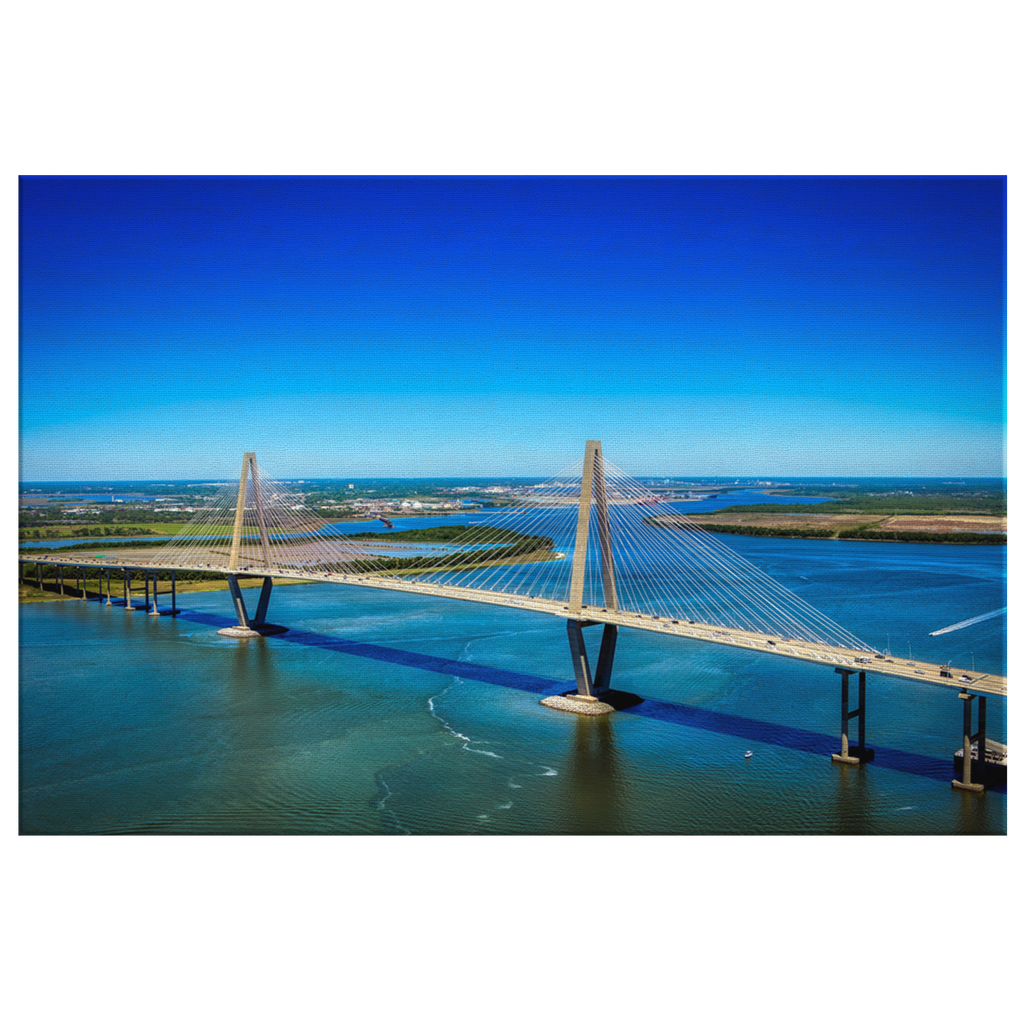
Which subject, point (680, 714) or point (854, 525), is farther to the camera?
point (854, 525)

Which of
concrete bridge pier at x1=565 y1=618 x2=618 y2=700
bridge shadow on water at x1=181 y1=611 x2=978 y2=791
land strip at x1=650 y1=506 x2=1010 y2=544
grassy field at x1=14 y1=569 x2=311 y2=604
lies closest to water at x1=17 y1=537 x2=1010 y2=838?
bridge shadow on water at x1=181 y1=611 x2=978 y2=791

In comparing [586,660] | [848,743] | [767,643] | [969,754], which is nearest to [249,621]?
[586,660]

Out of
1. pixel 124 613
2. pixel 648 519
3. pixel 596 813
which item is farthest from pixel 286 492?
pixel 596 813

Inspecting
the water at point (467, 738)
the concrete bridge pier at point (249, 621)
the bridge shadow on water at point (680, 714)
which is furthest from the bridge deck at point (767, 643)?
the concrete bridge pier at point (249, 621)

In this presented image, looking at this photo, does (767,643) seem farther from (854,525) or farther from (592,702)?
(854,525)

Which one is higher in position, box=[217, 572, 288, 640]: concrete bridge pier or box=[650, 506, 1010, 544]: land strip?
box=[650, 506, 1010, 544]: land strip

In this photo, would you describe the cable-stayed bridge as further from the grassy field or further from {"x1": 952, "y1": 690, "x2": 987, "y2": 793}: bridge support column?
the grassy field
